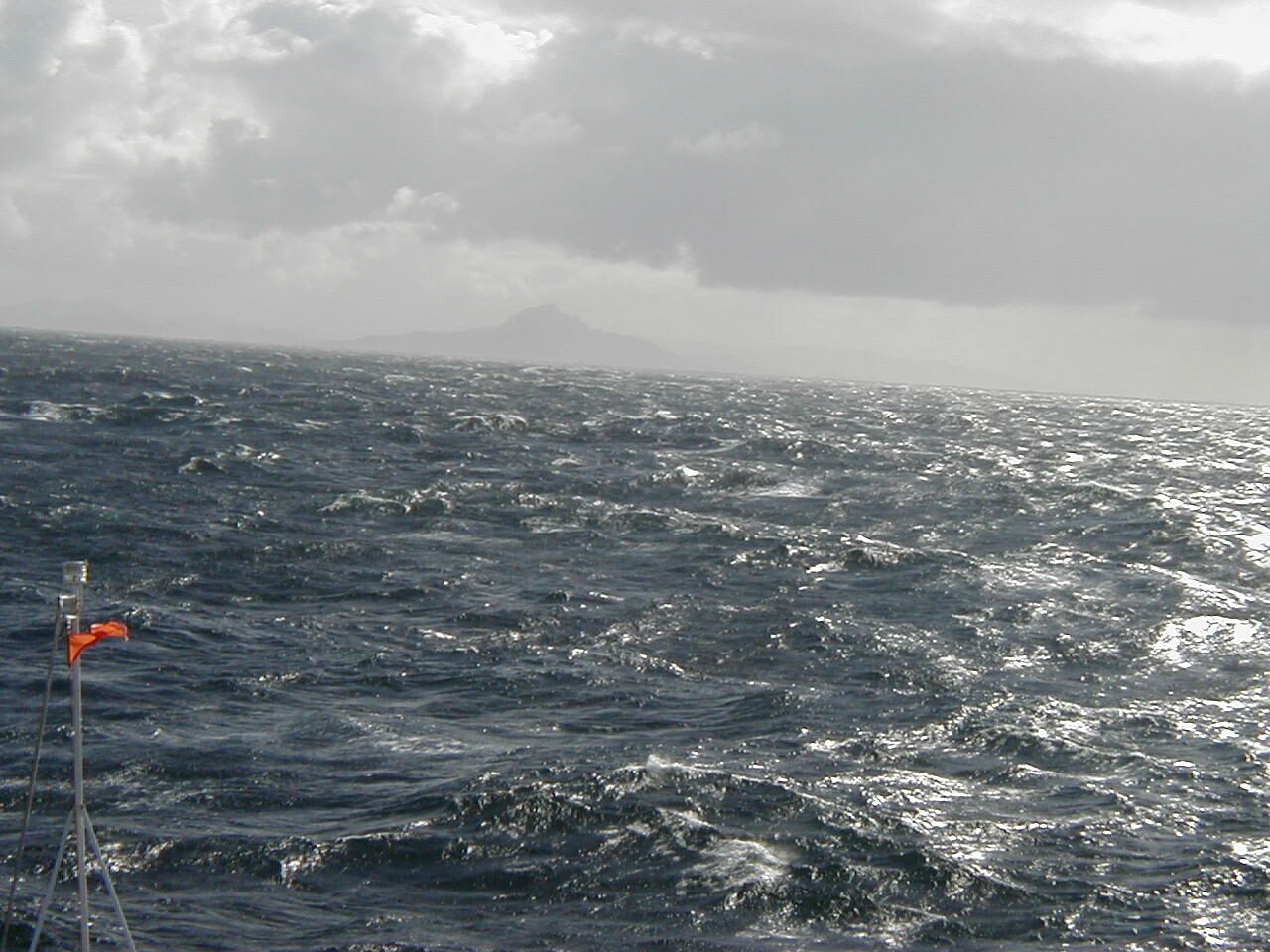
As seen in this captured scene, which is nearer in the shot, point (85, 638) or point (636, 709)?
point (85, 638)

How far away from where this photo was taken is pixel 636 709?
28594 mm

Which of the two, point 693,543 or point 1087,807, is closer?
point 1087,807

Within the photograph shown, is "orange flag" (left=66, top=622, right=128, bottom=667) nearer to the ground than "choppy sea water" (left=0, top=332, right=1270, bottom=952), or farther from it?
farther from it

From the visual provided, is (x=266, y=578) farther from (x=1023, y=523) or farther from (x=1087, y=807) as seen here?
(x=1023, y=523)

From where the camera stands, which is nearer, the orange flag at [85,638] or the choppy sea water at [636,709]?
the orange flag at [85,638]

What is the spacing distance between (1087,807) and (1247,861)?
2.90 metres

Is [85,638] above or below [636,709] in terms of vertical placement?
above

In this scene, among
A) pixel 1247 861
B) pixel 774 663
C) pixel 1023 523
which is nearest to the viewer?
pixel 1247 861

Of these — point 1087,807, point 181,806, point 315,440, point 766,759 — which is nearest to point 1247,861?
point 1087,807

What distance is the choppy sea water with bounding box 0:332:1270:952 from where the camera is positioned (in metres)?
18.9

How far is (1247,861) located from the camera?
21141 mm

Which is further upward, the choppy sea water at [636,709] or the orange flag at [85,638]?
the orange flag at [85,638]

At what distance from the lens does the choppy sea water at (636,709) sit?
1891 cm

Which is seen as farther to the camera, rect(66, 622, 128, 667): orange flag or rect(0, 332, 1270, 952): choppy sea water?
rect(0, 332, 1270, 952): choppy sea water
